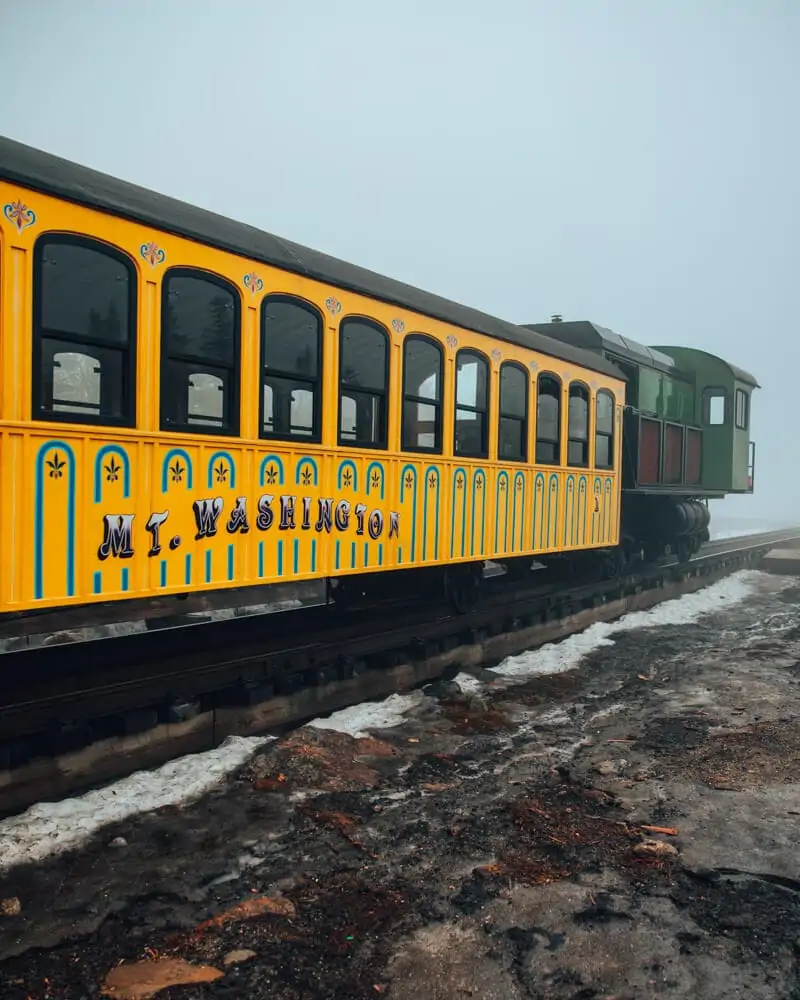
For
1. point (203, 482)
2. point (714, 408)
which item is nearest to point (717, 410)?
point (714, 408)

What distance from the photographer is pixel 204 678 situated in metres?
→ 5.38

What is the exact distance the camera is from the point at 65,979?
9.23 feet

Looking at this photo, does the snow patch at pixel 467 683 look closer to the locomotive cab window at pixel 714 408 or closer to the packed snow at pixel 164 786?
the packed snow at pixel 164 786

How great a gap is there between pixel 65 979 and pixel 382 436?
469 cm

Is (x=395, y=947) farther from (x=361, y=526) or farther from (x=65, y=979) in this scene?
(x=361, y=526)

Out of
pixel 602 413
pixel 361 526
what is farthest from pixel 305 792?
pixel 602 413

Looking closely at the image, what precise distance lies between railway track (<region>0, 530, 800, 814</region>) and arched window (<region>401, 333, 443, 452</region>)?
176 cm

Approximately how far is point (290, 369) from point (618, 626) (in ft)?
21.2

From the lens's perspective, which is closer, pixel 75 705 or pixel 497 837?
pixel 497 837

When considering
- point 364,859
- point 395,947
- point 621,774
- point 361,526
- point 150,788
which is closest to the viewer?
point 395,947

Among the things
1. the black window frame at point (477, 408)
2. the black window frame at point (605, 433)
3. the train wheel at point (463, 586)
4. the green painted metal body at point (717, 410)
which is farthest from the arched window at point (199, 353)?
the green painted metal body at point (717, 410)

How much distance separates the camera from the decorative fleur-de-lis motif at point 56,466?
Answer: 14.2ft

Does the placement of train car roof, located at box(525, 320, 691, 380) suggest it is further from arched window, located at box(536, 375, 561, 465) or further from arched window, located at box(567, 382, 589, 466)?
arched window, located at box(536, 375, 561, 465)

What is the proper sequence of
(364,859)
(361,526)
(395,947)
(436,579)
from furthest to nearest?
(436,579) < (361,526) < (364,859) < (395,947)
